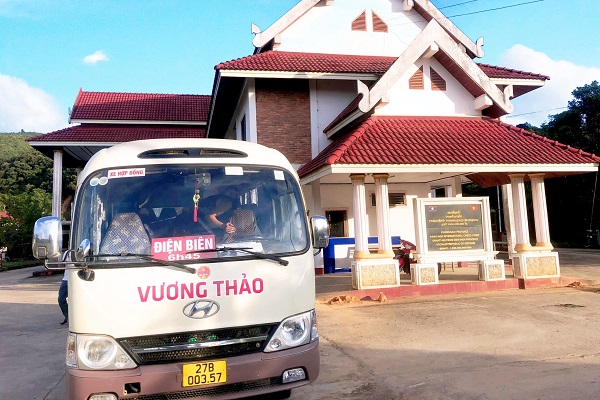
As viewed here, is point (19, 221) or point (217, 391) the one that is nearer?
point (217, 391)

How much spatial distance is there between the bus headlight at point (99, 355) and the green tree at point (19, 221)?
3098cm

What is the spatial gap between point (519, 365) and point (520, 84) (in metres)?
12.2

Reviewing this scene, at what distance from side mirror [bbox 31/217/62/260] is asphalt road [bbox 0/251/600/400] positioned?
2.22 metres

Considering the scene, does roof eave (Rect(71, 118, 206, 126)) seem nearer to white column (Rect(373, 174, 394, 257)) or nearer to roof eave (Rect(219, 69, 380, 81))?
roof eave (Rect(219, 69, 380, 81))

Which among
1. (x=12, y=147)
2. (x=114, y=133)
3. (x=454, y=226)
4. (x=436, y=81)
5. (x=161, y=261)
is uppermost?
(x=12, y=147)

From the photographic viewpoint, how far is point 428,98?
38.2ft

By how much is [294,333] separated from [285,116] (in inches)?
421

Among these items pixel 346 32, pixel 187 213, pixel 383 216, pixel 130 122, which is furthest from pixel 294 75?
pixel 130 122

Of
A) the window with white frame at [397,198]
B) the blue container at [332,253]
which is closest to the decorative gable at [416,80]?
the window with white frame at [397,198]

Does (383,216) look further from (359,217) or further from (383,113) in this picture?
(383,113)

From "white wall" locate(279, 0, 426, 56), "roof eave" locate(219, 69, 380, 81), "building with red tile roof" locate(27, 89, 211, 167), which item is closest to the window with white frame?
"roof eave" locate(219, 69, 380, 81)

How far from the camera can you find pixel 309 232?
4.09m

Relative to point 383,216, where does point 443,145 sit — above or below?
above

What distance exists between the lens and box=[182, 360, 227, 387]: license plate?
128 inches
